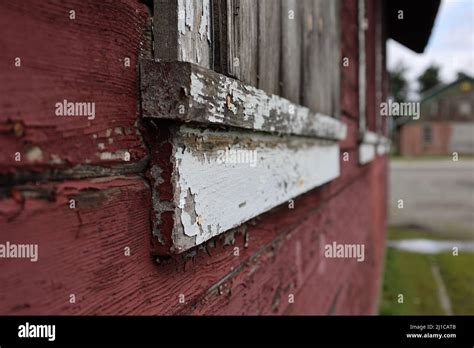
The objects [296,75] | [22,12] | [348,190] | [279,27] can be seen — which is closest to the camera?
[22,12]

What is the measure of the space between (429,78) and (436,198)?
46.3m

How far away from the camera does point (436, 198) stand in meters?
18.2

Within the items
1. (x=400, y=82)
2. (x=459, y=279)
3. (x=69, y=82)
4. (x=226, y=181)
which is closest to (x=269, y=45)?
(x=226, y=181)

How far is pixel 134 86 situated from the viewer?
2.34 ft

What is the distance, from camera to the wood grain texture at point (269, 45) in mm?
1199

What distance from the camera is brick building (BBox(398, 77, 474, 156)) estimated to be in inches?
1433

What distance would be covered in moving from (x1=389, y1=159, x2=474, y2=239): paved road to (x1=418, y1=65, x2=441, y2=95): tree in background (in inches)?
1352

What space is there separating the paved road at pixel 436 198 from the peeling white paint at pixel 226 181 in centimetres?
1218

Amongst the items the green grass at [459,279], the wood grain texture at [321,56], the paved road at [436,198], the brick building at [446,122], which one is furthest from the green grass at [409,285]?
the brick building at [446,122]

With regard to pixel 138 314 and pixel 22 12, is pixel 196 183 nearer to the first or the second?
pixel 138 314

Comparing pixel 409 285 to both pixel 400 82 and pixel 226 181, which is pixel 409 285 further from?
pixel 400 82
